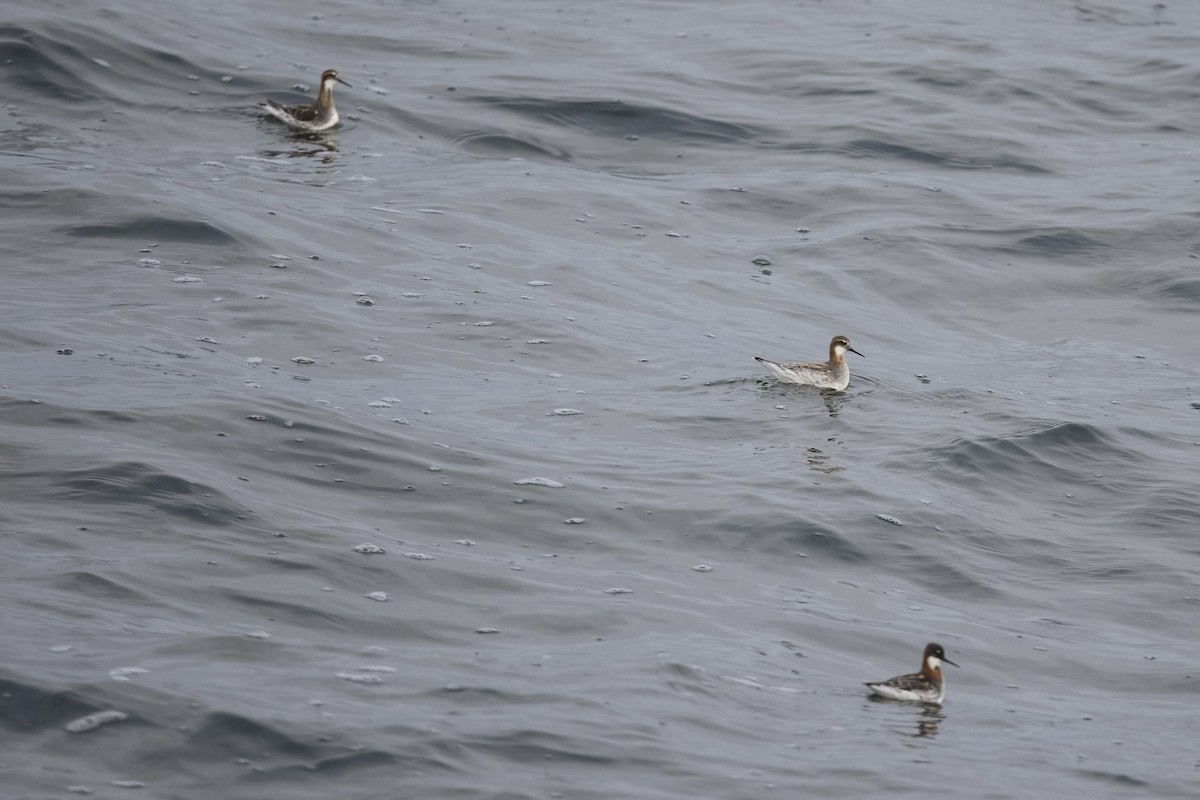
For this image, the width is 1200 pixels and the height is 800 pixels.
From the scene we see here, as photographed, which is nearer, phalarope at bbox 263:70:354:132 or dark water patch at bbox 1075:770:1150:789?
dark water patch at bbox 1075:770:1150:789

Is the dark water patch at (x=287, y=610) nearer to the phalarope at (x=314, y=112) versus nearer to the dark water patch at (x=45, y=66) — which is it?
the phalarope at (x=314, y=112)

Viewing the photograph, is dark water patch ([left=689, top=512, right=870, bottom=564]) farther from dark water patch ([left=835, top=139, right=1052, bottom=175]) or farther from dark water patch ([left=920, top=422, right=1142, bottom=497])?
dark water patch ([left=835, top=139, right=1052, bottom=175])

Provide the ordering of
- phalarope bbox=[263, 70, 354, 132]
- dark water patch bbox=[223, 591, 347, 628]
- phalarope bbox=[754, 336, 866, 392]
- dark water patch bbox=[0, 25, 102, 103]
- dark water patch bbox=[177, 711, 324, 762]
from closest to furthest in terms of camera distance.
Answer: dark water patch bbox=[177, 711, 324, 762], dark water patch bbox=[223, 591, 347, 628], phalarope bbox=[754, 336, 866, 392], dark water patch bbox=[0, 25, 102, 103], phalarope bbox=[263, 70, 354, 132]

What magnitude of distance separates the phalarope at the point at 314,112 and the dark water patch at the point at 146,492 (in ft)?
39.0

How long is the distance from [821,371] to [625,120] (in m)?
10.5

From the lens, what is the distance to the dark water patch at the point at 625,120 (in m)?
25.4

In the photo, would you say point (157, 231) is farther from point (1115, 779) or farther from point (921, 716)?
point (1115, 779)

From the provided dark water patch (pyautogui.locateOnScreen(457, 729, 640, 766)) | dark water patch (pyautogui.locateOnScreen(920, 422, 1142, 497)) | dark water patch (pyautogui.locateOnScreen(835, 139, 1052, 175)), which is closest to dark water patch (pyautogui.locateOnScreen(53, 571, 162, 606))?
dark water patch (pyautogui.locateOnScreen(457, 729, 640, 766))

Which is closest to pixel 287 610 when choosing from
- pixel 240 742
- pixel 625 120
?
pixel 240 742

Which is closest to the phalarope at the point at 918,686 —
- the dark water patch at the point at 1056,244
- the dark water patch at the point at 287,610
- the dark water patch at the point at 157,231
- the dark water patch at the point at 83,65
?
the dark water patch at the point at 287,610

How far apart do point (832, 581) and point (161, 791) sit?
584 centimetres

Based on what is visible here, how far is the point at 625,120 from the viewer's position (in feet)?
84.3

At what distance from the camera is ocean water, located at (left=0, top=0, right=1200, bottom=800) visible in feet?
30.6

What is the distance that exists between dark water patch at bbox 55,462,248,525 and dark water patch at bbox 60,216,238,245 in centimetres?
620
